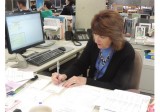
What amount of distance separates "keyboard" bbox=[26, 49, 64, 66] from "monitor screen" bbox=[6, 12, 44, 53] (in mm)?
124

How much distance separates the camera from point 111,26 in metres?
1.50

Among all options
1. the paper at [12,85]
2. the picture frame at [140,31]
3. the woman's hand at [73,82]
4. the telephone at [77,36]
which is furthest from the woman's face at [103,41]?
the picture frame at [140,31]

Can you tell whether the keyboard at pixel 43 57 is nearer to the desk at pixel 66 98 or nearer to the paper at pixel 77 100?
the desk at pixel 66 98

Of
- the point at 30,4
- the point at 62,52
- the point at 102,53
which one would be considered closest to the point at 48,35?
the point at 62,52

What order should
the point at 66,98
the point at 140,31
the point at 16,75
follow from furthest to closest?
the point at 140,31
the point at 16,75
the point at 66,98

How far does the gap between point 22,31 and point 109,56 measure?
0.78 m

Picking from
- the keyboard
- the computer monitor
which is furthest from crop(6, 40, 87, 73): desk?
the computer monitor

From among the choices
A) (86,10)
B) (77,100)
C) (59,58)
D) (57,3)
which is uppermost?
(57,3)

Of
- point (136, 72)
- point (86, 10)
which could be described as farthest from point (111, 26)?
point (86, 10)

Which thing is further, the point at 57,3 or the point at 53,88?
the point at 57,3

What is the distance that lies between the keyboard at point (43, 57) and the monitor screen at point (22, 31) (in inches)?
4.9

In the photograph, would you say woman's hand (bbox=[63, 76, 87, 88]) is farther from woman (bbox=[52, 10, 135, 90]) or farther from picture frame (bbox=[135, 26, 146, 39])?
picture frame (bbox=[135, 26, 146, 39])

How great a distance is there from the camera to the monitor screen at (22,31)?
1722 mm

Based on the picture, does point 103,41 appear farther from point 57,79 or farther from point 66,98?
point 66,98
